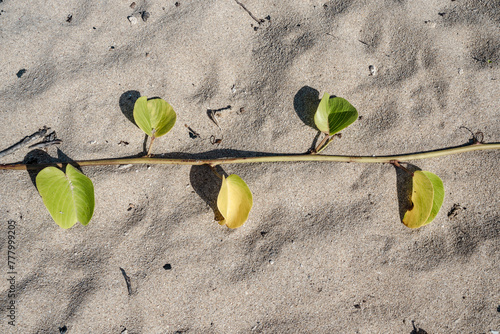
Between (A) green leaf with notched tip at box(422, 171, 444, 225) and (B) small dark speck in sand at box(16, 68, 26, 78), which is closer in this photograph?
(A) green leaf with notched tip at box(422, 171, 444, 225)

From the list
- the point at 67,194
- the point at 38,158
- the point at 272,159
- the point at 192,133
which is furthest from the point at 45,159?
the point at 272,159

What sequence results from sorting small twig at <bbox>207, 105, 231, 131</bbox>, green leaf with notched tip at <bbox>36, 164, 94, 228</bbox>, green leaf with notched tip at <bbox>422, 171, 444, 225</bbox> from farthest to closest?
small twig at <bbox>207, 105, 231, 131</bbox> → green leaf with notched tip at <bbox>422, 171, 444, 225</bbox> → green leaf with notched tip at <bbox>36, 164, 94, 228</bbox>

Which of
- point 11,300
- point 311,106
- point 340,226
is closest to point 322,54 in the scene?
point 311,106

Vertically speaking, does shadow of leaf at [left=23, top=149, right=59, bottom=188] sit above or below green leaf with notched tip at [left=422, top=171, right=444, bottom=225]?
above

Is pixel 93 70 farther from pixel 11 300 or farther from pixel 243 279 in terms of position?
Result: pixel 243 279

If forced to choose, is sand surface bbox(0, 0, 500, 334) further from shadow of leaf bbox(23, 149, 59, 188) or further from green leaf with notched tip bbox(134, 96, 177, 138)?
green leaf with notched tip bbox(134, 96, 177, 138)


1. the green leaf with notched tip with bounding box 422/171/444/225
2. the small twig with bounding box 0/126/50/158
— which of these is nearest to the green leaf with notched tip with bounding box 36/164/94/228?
the small twig with bounding box 0/126/50/158

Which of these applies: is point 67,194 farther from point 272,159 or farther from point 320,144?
point 320,144
